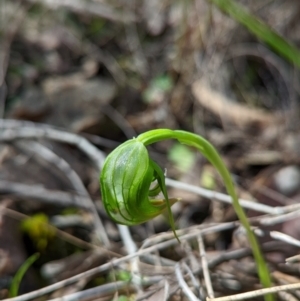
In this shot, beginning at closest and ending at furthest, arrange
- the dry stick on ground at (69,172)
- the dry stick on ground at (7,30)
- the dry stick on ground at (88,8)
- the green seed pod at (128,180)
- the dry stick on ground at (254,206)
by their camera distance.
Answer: the green seed pod at (128,180)
the dry stick on ground at (254,206)
the dry stick on ground at (69,172)
the dry stick on ground at (7,30)
the dry stick on ground at (88,8)

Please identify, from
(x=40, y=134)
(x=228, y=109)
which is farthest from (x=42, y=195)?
(x=228, y=109)

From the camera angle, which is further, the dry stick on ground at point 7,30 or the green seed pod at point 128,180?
the dry stick on ground at point 7,30

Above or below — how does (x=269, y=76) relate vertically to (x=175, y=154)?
above

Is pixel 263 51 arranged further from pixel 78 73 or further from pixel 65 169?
pixel 65 169

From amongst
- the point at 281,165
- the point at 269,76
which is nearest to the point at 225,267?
A: the point at 281,165

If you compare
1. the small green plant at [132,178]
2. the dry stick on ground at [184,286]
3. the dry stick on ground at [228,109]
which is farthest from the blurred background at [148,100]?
the small green plant at [132,178]

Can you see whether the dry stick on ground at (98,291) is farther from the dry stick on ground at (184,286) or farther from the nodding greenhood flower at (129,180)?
the nodding greenhood flower at (129,180)
